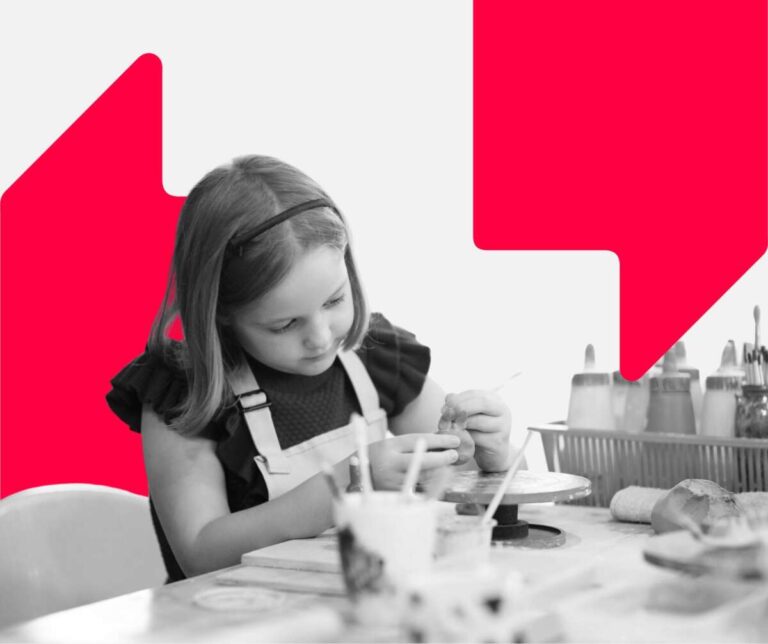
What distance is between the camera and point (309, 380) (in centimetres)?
158

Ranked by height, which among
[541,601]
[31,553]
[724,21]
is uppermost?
[724,21]

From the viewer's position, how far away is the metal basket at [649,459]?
4.79ft

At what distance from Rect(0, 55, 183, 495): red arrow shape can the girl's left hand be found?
116cm

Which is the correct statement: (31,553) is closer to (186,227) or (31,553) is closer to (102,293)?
(186,227)

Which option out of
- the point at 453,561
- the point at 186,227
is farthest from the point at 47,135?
the point at 453,561

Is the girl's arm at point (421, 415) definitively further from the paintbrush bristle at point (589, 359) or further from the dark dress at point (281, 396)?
the paintbrush bristle at point (589, 359)

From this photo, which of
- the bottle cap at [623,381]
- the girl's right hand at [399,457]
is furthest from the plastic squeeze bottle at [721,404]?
the girl's right hand at [399,457]

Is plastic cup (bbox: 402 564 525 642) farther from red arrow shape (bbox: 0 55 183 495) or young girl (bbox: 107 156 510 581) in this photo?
red arrow shape (bbox: 0 55 183 495)

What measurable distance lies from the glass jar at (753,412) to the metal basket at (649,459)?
0.02 metres

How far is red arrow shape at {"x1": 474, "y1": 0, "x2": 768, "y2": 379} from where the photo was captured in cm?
190

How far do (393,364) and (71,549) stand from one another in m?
0.56

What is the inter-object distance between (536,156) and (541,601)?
4.24ft

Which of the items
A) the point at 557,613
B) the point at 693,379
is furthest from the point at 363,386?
the point at 557,613

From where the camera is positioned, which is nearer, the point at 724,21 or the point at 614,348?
the point at 724,21
